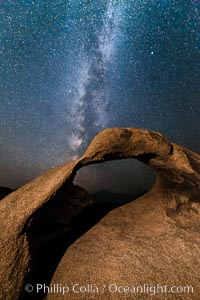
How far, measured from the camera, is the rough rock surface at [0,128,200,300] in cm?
219

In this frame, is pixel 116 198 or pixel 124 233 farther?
pixel 116 198

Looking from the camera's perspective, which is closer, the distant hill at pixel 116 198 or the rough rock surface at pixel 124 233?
the rough rock surface at pixel 124 233

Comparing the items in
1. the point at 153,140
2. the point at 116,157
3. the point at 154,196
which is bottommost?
the point at 154,196

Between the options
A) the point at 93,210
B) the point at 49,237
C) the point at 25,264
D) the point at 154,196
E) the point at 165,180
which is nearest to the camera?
the point at 25,264

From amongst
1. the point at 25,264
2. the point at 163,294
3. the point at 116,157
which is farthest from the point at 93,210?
the point at 25,264

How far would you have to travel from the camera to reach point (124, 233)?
3438 mm

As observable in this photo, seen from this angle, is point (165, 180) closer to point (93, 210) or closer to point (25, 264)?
point (93, 210)

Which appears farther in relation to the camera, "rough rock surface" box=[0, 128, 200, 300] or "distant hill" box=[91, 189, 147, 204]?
"distant hill" box=[91, 189, 147, 204]

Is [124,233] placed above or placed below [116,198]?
above

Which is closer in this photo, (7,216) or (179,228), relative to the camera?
(7,216)

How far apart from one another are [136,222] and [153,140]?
143 centimetres

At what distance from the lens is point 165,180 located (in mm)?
3533

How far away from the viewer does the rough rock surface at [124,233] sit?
219 cm

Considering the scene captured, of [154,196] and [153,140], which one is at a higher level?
[153,140]
